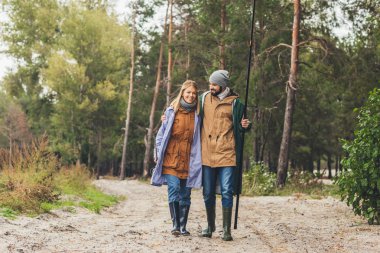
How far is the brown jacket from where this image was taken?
24.8ft

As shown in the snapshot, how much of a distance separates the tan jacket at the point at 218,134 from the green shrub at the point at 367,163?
279cm

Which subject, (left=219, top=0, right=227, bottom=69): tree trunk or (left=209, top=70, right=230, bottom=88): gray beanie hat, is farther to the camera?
(left=219, top=0, right=227, bottom=69): tree trunk

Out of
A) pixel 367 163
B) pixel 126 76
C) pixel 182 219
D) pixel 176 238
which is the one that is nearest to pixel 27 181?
pixel 182 219

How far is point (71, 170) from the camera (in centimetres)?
1758

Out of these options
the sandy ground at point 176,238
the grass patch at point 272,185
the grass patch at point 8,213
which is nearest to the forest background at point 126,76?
the grass patch at point 272,185

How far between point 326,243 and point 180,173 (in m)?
2.13

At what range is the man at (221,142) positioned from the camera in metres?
7.36

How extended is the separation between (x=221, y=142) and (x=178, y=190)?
89 centimetres

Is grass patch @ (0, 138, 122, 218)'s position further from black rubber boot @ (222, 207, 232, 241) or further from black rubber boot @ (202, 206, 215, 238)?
black rubber boot @ (222, 207, 232, 241)

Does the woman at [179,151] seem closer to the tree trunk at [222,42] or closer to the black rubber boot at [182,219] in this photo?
the black rubber boot at [182,219]

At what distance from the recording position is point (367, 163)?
898 centimetres

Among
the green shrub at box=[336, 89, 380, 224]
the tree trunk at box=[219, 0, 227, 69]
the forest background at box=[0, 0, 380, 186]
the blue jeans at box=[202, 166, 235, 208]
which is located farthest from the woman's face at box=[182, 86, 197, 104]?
the tree trunk at box=[219, 0, 227, 69]

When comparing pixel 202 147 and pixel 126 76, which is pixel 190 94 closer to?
pixel 202 147

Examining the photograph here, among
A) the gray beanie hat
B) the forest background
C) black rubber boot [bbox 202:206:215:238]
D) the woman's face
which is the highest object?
the forest background
